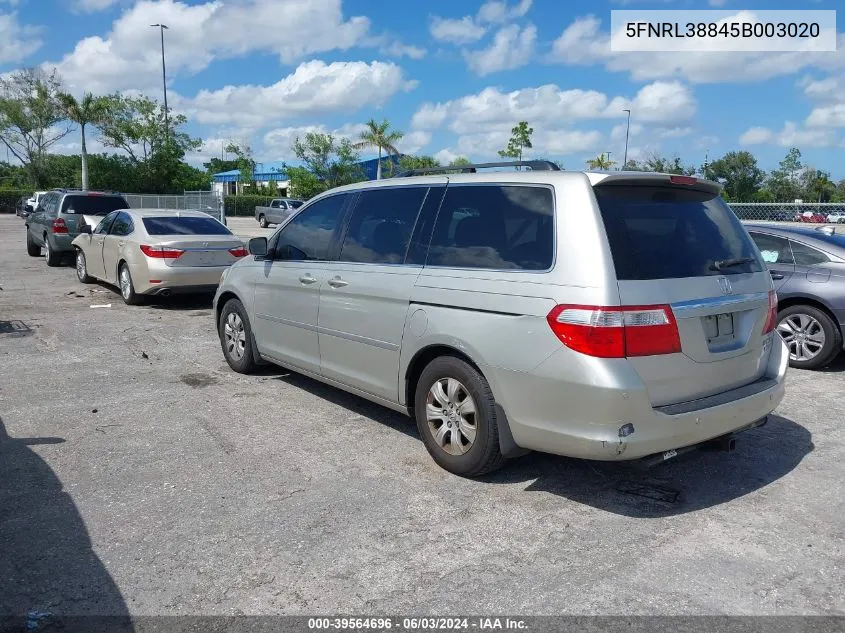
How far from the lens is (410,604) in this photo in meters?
3.10

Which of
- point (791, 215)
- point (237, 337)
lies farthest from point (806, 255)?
point (791, 215)

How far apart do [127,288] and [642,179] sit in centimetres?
927

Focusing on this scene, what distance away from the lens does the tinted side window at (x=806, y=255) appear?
750cm

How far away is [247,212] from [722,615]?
59343 mm

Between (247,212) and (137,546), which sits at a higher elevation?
(247,212)

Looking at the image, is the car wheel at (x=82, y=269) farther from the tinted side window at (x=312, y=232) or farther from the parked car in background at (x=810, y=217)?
the parked car in background at (x=810, y=217)

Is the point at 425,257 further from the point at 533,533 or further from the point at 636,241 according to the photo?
the point at 533,533

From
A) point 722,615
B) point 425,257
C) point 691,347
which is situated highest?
point 425,257

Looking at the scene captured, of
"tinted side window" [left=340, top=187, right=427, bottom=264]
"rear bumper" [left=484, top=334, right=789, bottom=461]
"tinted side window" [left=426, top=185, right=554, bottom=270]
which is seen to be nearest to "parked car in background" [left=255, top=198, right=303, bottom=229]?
"tinted side window" [left=340, top=187, right=427, bottom=264]

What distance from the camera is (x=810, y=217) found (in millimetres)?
18203

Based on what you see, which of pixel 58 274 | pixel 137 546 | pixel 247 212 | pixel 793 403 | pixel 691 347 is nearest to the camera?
pixel 137 546

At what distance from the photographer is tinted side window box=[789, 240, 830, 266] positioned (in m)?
7.50

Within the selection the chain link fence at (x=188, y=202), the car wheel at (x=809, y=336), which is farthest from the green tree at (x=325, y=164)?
the car wheel at (x=809, y=336)

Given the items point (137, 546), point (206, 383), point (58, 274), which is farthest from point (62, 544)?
point (58, 274)
